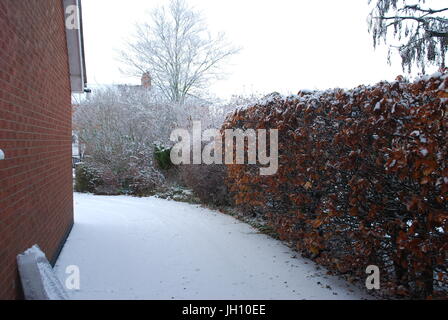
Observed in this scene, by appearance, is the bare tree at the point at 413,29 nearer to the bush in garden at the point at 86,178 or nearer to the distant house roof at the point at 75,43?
the distant house roof at the point at 75,43

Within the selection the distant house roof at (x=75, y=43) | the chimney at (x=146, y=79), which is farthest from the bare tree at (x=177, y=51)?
the distant house roof at (x=75, y=43)

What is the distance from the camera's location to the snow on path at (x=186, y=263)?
13.2ft

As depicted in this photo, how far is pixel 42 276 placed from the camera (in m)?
3.08

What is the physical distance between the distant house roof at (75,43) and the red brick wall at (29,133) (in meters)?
0.78

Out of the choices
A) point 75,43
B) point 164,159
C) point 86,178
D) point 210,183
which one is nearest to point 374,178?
point 75,43

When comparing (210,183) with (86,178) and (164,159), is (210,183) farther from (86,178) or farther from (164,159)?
(86,178)

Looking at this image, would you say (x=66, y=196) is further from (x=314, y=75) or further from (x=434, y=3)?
(x=314, y=75)

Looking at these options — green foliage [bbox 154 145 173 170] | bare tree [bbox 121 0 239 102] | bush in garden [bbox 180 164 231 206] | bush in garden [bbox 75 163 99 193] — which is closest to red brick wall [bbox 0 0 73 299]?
bush in garden [bbox 180 164 231 206]

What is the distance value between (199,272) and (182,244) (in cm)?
141

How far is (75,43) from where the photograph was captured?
7.20 metres

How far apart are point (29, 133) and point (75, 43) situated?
4380 mm

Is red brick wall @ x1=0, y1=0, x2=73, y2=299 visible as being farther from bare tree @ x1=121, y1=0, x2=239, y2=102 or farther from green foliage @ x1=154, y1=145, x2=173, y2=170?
bare tree @ x1=121, y1=0, x2=239, y2=102

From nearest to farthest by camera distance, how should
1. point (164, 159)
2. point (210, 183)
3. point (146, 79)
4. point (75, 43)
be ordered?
point (75, 43) < point (210, 183) < point (164, 159) < point (146, 79)
